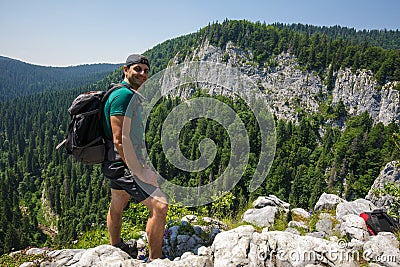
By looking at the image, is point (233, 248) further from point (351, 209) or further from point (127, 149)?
point (351, 209)

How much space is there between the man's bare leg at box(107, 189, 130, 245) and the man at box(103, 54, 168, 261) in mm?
310

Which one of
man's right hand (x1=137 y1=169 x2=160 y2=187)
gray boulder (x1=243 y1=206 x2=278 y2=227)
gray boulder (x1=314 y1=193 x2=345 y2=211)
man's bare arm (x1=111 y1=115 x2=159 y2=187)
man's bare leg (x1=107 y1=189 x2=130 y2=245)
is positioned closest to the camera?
man's bare arm (x1=111 y1=115 x2=159 y2=187)

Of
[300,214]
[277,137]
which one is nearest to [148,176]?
[300,214]

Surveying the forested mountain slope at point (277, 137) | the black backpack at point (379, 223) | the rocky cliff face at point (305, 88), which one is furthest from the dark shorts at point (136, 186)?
the rocky cliff face at point (305, 88)

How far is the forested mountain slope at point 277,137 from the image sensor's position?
66.3 meters

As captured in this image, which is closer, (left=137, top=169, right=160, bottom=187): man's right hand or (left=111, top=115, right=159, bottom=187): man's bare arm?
(left=111, top=115, right=159, bottom=187): man's bare arm

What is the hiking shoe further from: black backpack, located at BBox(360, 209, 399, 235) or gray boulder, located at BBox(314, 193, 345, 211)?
gray boulder, located at BBox(314, 193, 345, 211)

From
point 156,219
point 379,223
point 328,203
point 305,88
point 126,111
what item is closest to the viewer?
point 126,111

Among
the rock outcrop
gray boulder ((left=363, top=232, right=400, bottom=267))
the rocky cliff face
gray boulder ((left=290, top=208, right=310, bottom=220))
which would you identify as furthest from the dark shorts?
the rocky cliff face

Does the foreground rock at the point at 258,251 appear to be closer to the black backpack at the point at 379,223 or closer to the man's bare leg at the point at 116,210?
the black backpack at the point at 379,223

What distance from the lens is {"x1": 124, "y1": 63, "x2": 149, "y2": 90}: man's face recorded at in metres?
3.88

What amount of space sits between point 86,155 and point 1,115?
18247cm

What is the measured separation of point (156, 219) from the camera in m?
→ 3.84

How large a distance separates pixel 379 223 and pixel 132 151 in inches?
195
